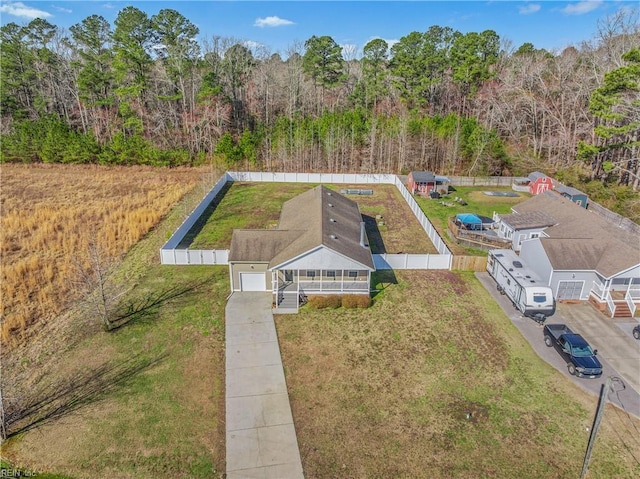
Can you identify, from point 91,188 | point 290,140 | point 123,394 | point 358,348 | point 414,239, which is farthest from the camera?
point 290,140

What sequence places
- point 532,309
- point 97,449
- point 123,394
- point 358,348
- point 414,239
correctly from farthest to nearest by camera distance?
point 414,239
point 532,309
point 358,348
point 123,394
point 97,449

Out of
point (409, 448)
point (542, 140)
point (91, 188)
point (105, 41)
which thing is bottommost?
point (409, 448)

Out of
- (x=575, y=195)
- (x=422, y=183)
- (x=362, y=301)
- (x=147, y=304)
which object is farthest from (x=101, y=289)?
(x=575, y=195)

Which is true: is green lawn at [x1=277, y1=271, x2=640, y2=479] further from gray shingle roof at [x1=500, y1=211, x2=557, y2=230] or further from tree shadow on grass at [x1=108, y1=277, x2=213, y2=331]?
gray shingle roof at [x1=500, y1=211, x2=557, y2=230]

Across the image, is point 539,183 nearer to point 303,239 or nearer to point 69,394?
point 303,239

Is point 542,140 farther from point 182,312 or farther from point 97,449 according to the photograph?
point 97,449

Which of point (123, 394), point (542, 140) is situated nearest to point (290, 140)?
point (542, 140)

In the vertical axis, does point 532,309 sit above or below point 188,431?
above

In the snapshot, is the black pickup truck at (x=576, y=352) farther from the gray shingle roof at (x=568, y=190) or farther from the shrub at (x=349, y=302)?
the gray shingle roof at (x=568, y=190)
